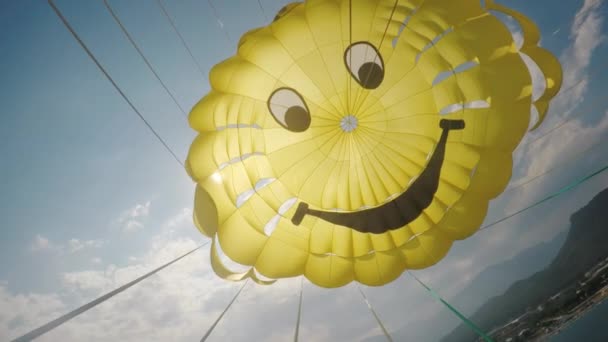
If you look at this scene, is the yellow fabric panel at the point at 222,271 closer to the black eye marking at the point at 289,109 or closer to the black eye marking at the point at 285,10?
the black eye marking at the point at 289,109

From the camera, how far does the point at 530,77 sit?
4324mm

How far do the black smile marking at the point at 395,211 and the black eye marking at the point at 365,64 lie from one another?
162 centimetres

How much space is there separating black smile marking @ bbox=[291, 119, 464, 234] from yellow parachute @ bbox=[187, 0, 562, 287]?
2 centimetres

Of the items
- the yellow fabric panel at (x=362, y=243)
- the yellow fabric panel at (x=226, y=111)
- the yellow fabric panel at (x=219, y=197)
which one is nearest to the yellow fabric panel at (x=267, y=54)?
the yellow fabric panel at (x=226, y=111)

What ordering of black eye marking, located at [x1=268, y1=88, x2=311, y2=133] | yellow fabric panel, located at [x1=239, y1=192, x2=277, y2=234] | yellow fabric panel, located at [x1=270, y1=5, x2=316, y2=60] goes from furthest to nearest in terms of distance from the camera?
yellow fabric panel, located at [x1=239, y1=192, x2=277, y2=234] → black eye marking, located at [x1=268, y1=88, x2=311, y2=133] → yellow fabric panel, located at [x1=270, y1=5, x2=316, y2=60]

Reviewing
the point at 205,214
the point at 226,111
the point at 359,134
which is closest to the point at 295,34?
the point at 226,111

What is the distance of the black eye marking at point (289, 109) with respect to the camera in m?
4.51

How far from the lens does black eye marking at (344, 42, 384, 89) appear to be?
4.38 meters

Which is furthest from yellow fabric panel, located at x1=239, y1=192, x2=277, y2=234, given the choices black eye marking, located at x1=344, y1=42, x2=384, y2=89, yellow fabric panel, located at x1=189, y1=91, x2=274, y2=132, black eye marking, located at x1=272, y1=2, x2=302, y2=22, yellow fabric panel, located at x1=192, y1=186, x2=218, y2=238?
black eye marking, located at x1=272, y1=2, x2=302, y2=22

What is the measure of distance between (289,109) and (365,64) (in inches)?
56.2

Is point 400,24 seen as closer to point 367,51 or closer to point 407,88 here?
point 367,51

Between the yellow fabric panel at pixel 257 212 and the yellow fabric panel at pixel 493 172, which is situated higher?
the yellow fabric panel at pixel 257 212

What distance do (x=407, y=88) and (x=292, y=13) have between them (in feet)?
7.40

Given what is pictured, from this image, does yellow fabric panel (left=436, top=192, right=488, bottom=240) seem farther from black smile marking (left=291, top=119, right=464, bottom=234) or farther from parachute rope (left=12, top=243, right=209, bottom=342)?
parachute rope (left=12, top=243, right=209, bottom=342)
